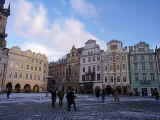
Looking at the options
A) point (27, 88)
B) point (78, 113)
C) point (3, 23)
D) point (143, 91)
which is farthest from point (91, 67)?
point (78, 113)

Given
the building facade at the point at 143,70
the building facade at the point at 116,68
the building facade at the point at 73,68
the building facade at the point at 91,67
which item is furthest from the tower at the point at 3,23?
the building facade at the point at 143,70

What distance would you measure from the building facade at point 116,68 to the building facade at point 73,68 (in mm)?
12226

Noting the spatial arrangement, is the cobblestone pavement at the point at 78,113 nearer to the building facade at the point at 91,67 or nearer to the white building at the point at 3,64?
the white building at the point at 3,64

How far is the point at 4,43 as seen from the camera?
47125 millimetres

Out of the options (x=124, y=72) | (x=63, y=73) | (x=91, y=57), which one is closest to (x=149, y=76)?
(x=124, y=72)

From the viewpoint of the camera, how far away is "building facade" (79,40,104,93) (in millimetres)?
49969

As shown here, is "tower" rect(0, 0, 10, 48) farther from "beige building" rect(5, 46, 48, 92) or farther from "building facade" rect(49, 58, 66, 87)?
"building facade" rect(49, 58, 66, 87)

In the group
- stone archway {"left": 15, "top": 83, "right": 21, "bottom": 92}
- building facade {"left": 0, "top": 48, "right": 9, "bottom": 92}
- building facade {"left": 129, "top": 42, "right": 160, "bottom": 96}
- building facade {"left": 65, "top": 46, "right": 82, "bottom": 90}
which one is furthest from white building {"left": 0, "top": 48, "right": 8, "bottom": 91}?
building facade {"left": 129, "top": 42, "right": 160, "bottom": 96}

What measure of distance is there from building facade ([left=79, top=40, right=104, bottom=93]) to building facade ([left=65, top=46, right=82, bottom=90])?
209 cm

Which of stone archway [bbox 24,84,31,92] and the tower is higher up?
the tower

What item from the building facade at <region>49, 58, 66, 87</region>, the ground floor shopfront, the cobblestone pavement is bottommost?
the ground floor shopfront

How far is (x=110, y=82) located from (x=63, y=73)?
911 inches

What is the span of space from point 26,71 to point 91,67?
23.9 meters

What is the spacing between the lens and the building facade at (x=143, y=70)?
42.9 meters
